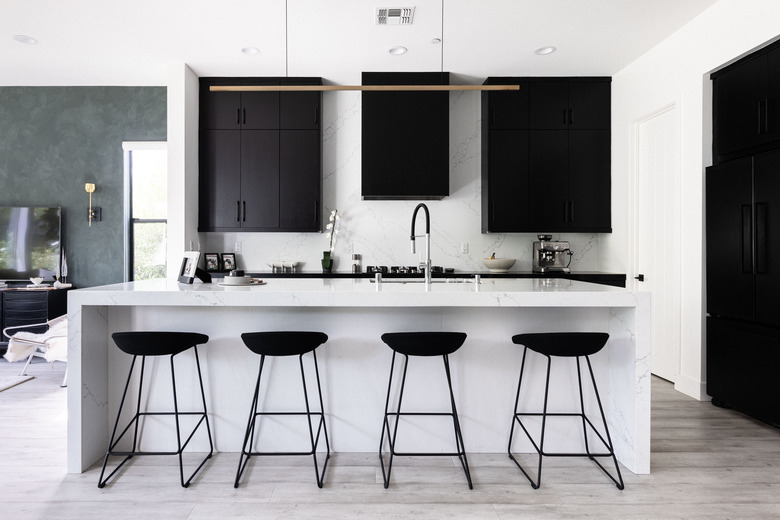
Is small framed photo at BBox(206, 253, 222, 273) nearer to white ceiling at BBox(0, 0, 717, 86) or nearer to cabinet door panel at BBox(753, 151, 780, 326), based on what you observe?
white ceiling at BBox(0, 0, 717, 86)

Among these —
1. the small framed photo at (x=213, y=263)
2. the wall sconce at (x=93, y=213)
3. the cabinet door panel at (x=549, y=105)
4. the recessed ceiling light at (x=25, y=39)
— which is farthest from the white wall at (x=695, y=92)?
the wall sconce at (x=93, y=213)

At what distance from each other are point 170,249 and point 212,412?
8.22 feet

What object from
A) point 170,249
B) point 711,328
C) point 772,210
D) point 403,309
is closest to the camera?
point 403,309

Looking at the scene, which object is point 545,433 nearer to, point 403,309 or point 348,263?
point 403,309

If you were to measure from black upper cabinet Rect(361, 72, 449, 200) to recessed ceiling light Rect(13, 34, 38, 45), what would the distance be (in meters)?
2.96

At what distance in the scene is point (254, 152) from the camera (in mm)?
5098

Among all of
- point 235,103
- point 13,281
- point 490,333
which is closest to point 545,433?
point 490,333

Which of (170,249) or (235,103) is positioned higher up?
(235,103)

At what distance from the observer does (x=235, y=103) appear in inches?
200

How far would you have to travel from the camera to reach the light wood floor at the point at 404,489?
215 centimetres

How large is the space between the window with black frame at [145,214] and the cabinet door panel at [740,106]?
5.40 m

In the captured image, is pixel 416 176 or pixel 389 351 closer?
pixel 389 351

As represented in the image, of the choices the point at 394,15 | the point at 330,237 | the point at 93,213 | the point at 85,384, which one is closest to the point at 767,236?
the point at 394,15

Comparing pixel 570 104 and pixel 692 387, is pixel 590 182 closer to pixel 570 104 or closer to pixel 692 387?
pixel 570 104
